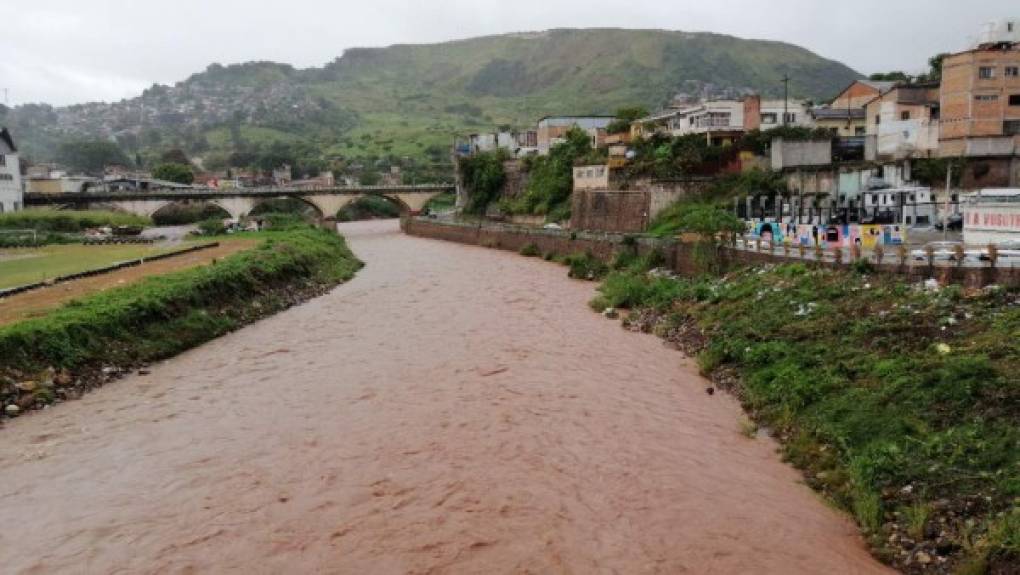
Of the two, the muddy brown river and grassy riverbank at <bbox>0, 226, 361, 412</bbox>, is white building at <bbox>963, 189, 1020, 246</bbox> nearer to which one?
the muddy brown river

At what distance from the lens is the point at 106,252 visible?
1444 inches

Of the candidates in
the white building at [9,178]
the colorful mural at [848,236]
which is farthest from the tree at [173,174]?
the colorful mural at [848,236]

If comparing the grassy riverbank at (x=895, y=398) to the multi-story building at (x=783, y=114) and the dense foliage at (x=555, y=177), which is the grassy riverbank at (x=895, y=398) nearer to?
the multi-story building at (x=783, y=114)

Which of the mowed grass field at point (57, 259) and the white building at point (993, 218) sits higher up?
the white building at point (993, 218)

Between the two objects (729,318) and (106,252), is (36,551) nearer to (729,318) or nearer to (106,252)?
(729,318)

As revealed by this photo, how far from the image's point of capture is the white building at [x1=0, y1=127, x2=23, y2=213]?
180 feet

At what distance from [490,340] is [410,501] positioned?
400 inches

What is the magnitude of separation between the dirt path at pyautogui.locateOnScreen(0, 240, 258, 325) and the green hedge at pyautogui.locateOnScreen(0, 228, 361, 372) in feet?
2.71

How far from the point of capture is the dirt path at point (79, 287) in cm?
1870

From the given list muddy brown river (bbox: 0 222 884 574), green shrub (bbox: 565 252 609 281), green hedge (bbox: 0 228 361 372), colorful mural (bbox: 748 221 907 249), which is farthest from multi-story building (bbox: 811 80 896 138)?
muddy brown river (bbox: 0 222 884 574)

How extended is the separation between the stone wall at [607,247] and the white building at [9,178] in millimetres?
29792

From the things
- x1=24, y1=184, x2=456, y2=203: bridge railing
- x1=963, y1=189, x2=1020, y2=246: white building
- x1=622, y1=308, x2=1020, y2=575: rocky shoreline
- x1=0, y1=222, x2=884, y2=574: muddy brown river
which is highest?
x1=24, y1=184, x2=456, y2=203: bridge railing

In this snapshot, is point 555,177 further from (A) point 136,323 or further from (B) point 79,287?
(A) point 136,323

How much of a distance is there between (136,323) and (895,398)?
56.3 feet
